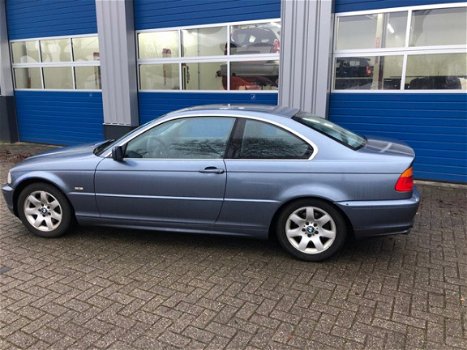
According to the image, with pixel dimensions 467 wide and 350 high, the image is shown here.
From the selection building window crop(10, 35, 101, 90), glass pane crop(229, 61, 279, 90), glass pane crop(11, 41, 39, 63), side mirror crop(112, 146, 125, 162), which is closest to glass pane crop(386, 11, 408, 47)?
glass pane crop(229, 61, 279, 90)

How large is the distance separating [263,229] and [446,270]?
1.78 m

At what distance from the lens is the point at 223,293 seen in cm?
351

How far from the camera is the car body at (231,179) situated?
12.8ft

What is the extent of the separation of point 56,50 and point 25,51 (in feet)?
4.43

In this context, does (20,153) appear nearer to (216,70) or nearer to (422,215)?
(216,70)

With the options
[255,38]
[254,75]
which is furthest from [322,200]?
[255,38]

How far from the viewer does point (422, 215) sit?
18.5 ft

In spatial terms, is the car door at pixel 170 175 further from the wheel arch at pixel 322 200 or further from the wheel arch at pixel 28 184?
the wheel arch at pixel 322 200

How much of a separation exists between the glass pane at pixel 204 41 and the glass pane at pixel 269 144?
5155 mm

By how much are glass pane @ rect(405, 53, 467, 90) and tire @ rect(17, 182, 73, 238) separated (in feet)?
19.5

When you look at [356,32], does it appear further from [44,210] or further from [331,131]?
[44,210]

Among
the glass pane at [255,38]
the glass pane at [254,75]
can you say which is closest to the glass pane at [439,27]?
the glass pane at [255,38]

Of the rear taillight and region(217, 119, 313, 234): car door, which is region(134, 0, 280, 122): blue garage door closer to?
region(217, 119, 313, 234): car door

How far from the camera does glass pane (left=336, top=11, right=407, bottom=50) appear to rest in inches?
285
